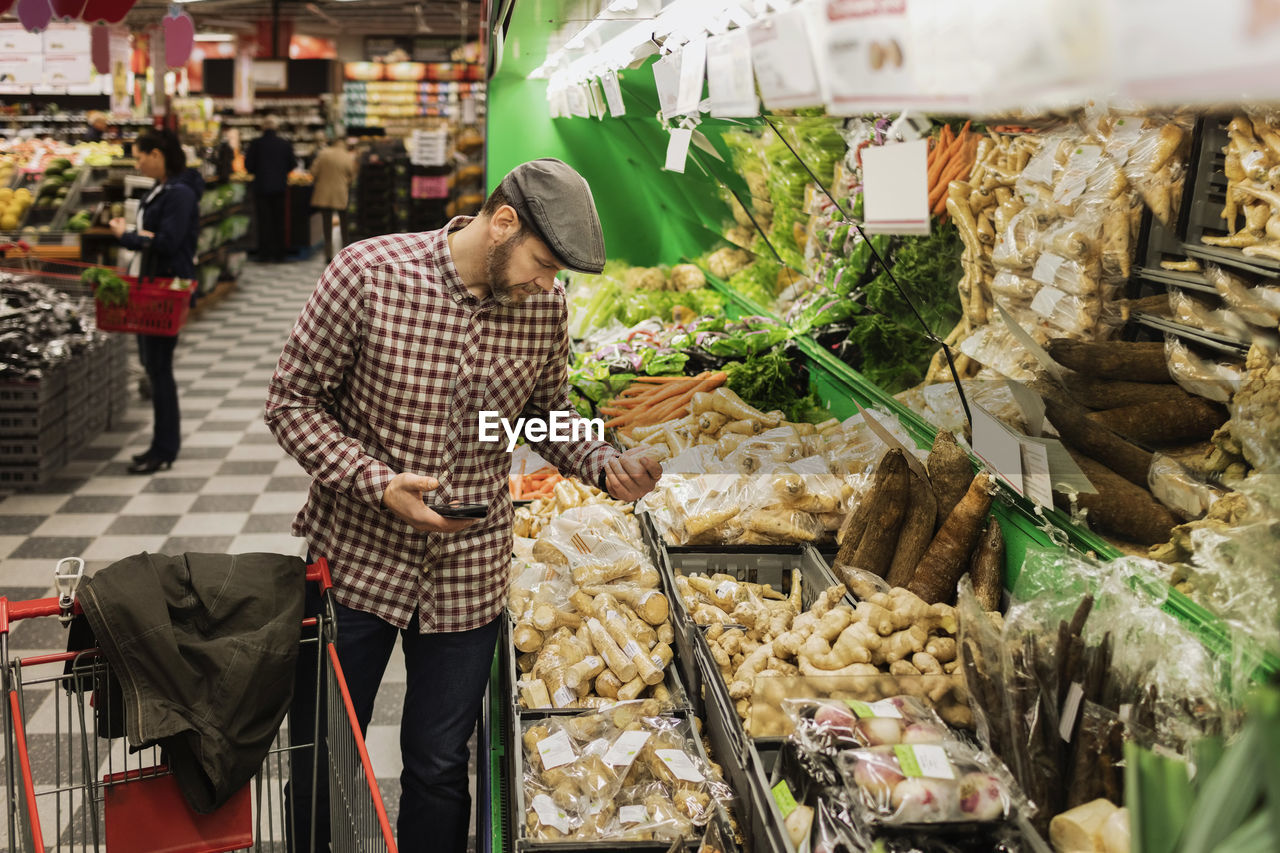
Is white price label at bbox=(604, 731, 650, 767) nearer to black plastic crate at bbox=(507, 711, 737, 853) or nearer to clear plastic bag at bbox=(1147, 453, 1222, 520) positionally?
black plastic crate at bbox=(507, 711, 737, 853)

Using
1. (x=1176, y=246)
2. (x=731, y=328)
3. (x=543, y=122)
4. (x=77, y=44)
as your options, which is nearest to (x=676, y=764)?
(x=1176, y=246)

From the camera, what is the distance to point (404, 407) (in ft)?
6.84

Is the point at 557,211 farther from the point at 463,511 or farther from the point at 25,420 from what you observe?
the point at 25,420

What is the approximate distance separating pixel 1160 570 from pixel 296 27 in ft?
82.0

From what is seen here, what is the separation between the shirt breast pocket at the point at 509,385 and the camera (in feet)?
7.06

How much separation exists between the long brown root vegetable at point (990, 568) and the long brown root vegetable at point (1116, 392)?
38 centimetres

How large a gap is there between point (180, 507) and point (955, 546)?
14.3 feet

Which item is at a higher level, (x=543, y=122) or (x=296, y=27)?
(x=296, y=27)

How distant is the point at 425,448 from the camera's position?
2.12 m

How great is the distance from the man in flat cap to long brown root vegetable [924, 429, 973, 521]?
0.67 metres

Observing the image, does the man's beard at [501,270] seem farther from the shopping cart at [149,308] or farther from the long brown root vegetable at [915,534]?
the shopping cart at [149,308]

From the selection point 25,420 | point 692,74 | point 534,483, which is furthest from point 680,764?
point 25,420

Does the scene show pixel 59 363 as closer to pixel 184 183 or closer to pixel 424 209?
pixel 184 183

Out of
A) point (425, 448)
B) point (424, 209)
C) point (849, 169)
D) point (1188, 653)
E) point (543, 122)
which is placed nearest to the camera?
point (1188, 653)
